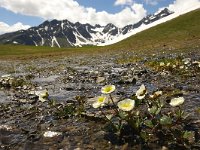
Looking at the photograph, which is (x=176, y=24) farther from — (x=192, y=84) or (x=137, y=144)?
(x=137, y=144)

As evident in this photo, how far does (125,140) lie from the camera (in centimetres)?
704

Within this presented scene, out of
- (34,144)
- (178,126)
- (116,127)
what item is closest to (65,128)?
(34,144)

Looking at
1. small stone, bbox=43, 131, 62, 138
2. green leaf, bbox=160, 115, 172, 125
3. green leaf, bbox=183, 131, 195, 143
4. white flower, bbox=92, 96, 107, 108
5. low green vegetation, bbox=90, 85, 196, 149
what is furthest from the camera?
small stone, bbox=43, 131, 62, 138

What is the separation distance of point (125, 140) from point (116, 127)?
32 cm

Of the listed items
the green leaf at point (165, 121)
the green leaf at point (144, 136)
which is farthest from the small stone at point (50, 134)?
the green leaf at point (165, 121)

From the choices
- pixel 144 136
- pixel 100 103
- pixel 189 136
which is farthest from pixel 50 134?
pixel 189 136

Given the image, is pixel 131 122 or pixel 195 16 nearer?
pixel 131 122

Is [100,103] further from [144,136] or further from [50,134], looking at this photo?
[50,134]

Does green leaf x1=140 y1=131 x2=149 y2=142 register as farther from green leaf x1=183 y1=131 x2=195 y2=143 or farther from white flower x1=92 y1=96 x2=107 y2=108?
white flower x1=92 y1=96 x2=107 y2=108

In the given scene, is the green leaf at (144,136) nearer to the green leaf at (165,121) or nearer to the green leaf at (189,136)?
the green leaf at (165,121)

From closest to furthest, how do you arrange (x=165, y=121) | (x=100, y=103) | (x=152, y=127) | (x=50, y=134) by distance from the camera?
(x=165, y=121) → (x=152, y=127) → (x=100, y=103) → (x=50, y=134)

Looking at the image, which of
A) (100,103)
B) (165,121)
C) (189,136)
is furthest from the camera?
(100,103)

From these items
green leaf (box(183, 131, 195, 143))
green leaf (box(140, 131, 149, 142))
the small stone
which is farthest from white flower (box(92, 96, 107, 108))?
green leaf (box(183, 131, 195, 143))

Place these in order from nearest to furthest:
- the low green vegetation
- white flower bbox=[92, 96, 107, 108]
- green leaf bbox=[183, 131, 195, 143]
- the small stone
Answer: green leaf bbox=[183, 131, 195, 143] → the low green vegetation → white flower bbox=[92, 96, 107, 108] → the small stone
